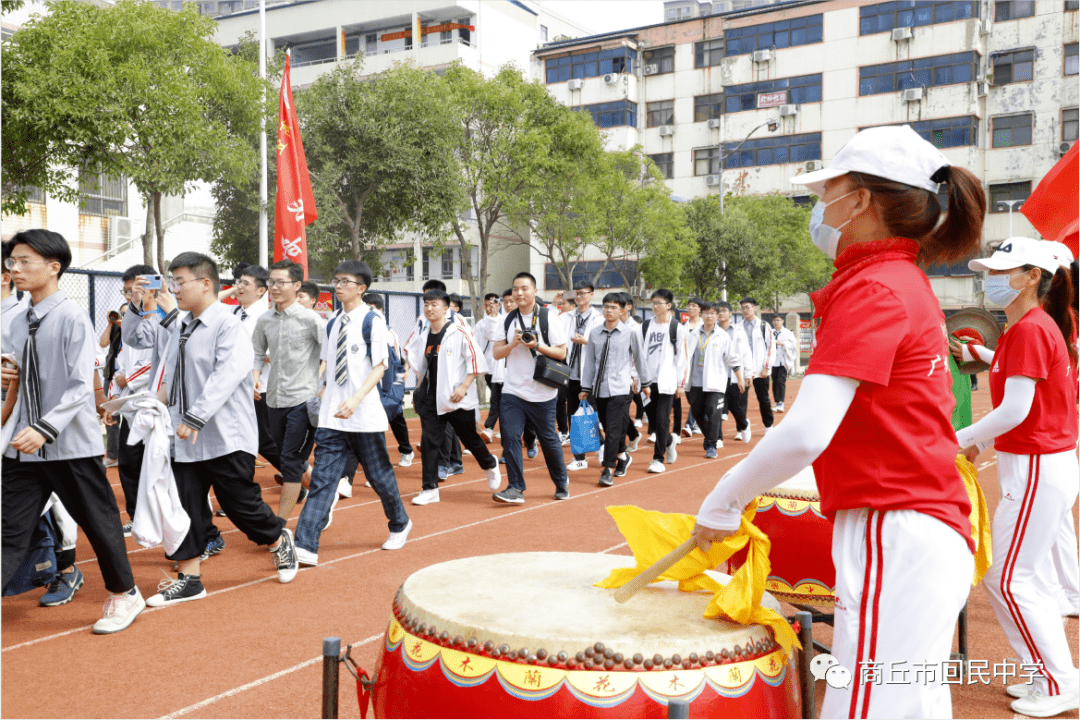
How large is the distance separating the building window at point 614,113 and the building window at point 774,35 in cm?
574

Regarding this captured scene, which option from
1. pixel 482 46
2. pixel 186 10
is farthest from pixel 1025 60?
pixel 186 10

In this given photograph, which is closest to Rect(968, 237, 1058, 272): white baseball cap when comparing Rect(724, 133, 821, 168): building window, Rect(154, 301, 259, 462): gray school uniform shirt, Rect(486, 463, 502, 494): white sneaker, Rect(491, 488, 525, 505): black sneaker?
Rect(154, 301, 259, 462): gray school uniform shirt

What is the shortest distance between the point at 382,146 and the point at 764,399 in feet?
45.7

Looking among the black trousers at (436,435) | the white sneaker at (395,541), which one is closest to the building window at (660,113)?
the black trousers at (436,435)

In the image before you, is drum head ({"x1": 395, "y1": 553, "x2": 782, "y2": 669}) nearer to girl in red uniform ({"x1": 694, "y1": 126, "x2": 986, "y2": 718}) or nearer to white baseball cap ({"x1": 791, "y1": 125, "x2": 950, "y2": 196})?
girl in red uniform ({"x1": 694, "y1": 126, "x2": 986, "y2": 718})

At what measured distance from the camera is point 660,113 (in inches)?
1912

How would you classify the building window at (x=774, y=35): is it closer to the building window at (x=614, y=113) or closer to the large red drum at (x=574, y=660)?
the building window at (x=614, y=113)

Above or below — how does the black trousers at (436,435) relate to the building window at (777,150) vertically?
below

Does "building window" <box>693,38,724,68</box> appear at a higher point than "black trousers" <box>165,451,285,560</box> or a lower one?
higher

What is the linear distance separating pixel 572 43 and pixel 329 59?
499 inches

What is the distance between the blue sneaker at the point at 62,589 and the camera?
531cm

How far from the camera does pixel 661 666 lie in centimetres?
211

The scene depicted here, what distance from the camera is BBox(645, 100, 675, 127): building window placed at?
48.2 metres

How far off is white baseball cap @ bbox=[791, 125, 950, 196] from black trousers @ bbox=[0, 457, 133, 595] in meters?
4.06
